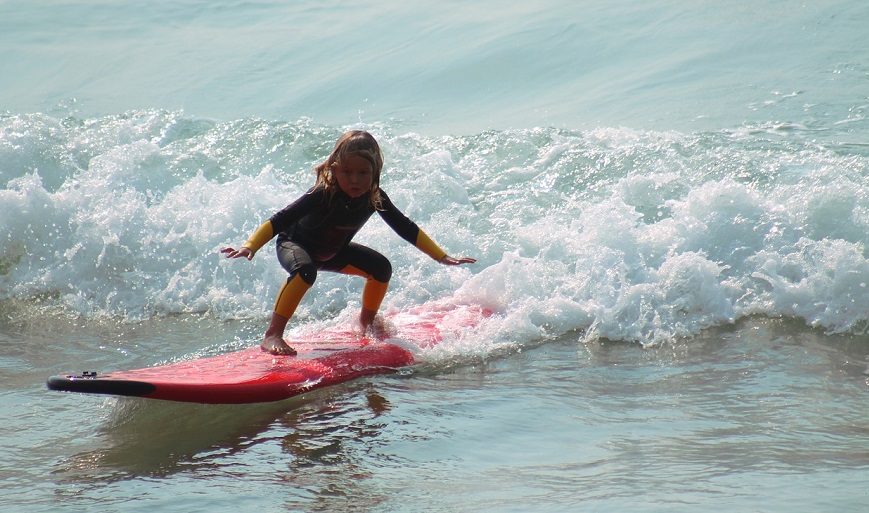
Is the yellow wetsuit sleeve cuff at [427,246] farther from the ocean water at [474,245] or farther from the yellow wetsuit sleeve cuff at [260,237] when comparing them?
the yellow wetsuit sleeve cuff at [260,237]

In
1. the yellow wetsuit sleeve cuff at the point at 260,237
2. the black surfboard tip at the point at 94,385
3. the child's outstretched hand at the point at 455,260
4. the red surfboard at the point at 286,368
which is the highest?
the yellow wetsuit sleeve cuff at the point at 260,237

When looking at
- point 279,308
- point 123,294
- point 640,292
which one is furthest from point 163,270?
point 640,292

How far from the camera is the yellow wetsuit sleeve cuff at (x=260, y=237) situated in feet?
15.2

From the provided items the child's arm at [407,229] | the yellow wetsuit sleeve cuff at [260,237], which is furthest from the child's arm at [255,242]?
the child's arm at [407,229]

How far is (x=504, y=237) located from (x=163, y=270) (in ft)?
8.72

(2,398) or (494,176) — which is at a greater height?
(494,176)

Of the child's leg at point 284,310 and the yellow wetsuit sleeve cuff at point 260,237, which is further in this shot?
the child's leg at point 284,310

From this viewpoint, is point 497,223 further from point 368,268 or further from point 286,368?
point 286,368

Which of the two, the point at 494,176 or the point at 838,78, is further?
the point at 838,78

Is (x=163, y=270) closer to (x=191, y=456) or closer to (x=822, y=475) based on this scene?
(x=191, y=456)

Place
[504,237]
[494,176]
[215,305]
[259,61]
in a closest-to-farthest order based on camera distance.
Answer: [215,305] → [504,237] → [494,176] → [259,61]

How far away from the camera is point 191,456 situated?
3508 mm

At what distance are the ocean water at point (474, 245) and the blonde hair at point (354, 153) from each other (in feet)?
3.32

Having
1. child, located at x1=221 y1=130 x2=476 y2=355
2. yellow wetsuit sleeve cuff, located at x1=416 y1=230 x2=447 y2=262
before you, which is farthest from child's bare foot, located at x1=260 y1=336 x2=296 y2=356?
yellow wetsuit sleeve cuff, located at x1=416 y1=230 x2=447 y2=262
